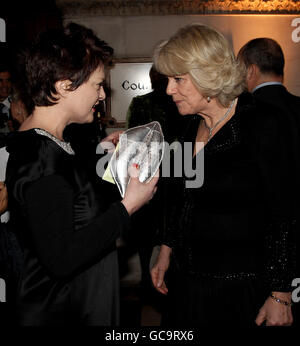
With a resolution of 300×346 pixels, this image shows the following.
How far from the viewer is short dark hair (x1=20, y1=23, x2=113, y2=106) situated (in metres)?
1.13

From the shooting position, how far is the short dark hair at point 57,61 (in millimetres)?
1128

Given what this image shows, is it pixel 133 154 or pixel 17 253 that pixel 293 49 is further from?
A: pixel 17 253

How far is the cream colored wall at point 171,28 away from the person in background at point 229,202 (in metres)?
1.83

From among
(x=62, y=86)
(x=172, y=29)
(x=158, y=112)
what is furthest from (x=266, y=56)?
(x=62, y=86)

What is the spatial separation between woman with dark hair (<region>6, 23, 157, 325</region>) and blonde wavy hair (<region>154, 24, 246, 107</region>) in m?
0.38

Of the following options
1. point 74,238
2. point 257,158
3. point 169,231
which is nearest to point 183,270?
point 169,231

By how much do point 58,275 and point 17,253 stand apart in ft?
3.73

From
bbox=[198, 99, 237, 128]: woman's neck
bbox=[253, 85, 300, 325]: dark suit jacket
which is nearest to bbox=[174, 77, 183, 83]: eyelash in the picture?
bbox=[198, 99, 237, 128]: woman's neck

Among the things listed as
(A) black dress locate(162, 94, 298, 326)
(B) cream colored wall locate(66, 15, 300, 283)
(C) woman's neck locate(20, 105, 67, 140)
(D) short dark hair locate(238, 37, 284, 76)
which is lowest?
(A) black dress locate(162, 94, 298, 326)

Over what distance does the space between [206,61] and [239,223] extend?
716mm

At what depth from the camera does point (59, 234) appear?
97cm

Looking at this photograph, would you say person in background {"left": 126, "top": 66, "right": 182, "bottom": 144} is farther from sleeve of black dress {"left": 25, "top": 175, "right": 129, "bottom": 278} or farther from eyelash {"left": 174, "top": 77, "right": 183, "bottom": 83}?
sleeve of black dress {"left": 25, "top": 175, "right": 129, "bottom": 278}

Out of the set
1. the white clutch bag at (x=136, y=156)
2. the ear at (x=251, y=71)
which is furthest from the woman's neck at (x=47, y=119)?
the ear at (x=251, y=71)

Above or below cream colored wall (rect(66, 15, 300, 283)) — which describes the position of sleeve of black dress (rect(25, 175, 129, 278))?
below
